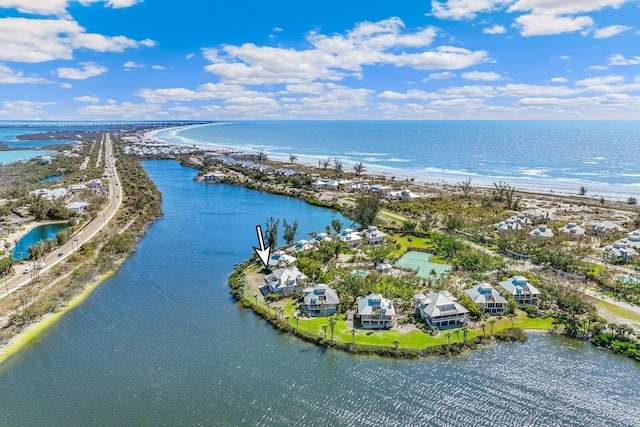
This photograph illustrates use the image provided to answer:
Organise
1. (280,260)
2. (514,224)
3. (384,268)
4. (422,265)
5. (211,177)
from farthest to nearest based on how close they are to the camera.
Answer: (211,177), (514,224), (422,265), (280,260), (384,268)

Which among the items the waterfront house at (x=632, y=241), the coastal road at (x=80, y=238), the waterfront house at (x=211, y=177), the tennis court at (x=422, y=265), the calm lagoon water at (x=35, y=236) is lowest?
the calm lagoon water at (x=35, y=236)

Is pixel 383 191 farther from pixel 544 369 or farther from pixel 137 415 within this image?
pixel 137 415

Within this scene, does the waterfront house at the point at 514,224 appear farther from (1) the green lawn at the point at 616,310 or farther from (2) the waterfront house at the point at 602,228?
(1) the green lawn at the point at 616,310

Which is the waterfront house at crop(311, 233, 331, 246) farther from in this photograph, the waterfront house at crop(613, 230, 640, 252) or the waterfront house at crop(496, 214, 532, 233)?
the waterfront house at crop(613, 230, 640, 252)

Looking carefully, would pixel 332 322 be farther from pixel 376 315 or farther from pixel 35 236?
pixel 35 236

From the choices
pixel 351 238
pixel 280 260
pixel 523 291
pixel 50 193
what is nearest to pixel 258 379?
pixel 280 260

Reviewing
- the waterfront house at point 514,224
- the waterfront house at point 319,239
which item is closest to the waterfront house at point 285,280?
the waterfront house at point 319,239

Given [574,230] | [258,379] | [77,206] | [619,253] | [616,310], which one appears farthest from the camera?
[77,206]

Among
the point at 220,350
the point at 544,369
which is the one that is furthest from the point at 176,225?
the point at 544,369
